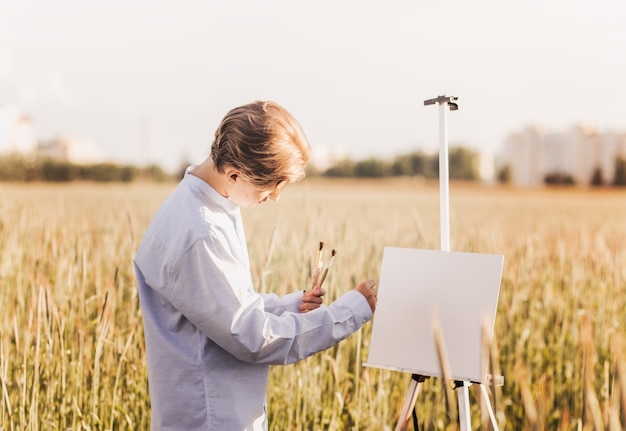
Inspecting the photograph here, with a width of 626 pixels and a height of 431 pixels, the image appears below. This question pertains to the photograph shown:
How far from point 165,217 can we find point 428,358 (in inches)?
30.5

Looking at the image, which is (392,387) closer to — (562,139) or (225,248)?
(225,248)

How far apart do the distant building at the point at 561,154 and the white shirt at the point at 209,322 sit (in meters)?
36.6

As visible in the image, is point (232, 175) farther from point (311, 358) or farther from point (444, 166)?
point (311, 358)

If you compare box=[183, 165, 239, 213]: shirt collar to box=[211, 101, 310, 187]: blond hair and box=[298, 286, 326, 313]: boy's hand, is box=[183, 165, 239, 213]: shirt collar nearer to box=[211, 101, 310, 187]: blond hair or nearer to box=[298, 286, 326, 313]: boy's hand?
box=[211, 101, 310, 187]: blond hair

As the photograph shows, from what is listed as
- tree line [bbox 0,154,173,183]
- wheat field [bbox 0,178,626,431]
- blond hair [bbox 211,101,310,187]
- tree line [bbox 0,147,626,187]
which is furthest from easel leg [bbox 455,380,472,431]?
tree line [bbox 0,154,173,183]

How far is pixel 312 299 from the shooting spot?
5.56 feet

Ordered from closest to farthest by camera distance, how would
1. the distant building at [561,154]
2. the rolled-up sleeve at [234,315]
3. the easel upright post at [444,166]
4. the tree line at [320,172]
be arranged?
1. the rolled-up sleeve at [234,315]
2. the easel upright post at [444,166]
3. the tree line at [320,172]
4. the distant building at [561,154]

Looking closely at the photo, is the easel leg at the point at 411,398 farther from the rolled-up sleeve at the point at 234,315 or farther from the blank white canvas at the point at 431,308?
the rolled-up sleeve at the point at 234,315

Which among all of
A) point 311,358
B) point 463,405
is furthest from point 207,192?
point 311,358

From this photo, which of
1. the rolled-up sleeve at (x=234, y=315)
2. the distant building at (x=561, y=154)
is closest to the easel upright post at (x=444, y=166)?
the rolled-up sleeve at (x=234, y=315)

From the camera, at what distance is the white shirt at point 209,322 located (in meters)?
1.44

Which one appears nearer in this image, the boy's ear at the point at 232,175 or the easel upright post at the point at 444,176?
the boy's ear at the point at 232,175

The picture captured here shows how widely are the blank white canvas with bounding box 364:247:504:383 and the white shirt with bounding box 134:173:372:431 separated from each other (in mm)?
214

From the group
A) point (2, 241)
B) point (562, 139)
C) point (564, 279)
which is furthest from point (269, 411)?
point (562, 139)
